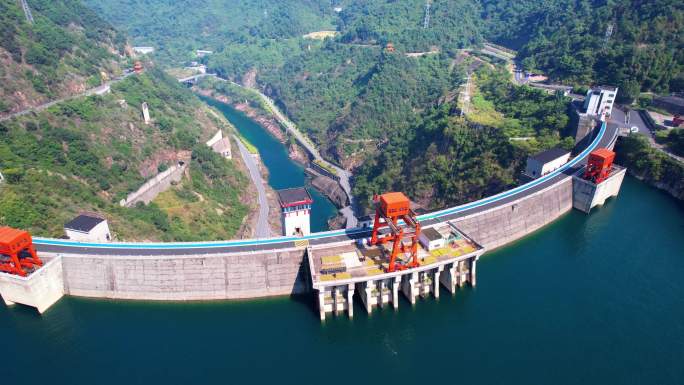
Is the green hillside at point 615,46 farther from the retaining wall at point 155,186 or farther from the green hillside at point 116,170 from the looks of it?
the retaining wall at point 155,186

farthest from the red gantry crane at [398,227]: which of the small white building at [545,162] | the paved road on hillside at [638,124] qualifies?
the paved road on hillside at [638,124]

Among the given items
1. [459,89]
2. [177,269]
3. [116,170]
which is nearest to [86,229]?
[177,269]

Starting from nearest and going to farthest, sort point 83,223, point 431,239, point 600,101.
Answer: point 431,239 → point 83,223 → point 600,101

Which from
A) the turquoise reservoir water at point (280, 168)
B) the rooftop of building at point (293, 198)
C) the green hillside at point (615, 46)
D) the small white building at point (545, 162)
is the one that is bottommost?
the turquoise reservoir water at point (280, 168)

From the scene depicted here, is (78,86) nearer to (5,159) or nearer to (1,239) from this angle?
(5,159)

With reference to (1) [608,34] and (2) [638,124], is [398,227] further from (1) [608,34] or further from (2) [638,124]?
(1) [608,34]

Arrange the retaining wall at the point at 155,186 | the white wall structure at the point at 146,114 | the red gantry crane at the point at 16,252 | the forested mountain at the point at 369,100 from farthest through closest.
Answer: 1. the forested mountain at the point at 369,100
2. the white wall structure at the point at 146,114
3. the retaining wall at the point at 155,186
4. the red gantry crane at the point at 16,252

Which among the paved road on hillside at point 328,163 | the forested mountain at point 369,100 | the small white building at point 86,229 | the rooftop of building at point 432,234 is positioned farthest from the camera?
the forested mountain at point 369,100

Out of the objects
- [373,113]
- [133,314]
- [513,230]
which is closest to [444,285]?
[513,230]

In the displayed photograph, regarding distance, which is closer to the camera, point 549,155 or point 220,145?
point 549,155
